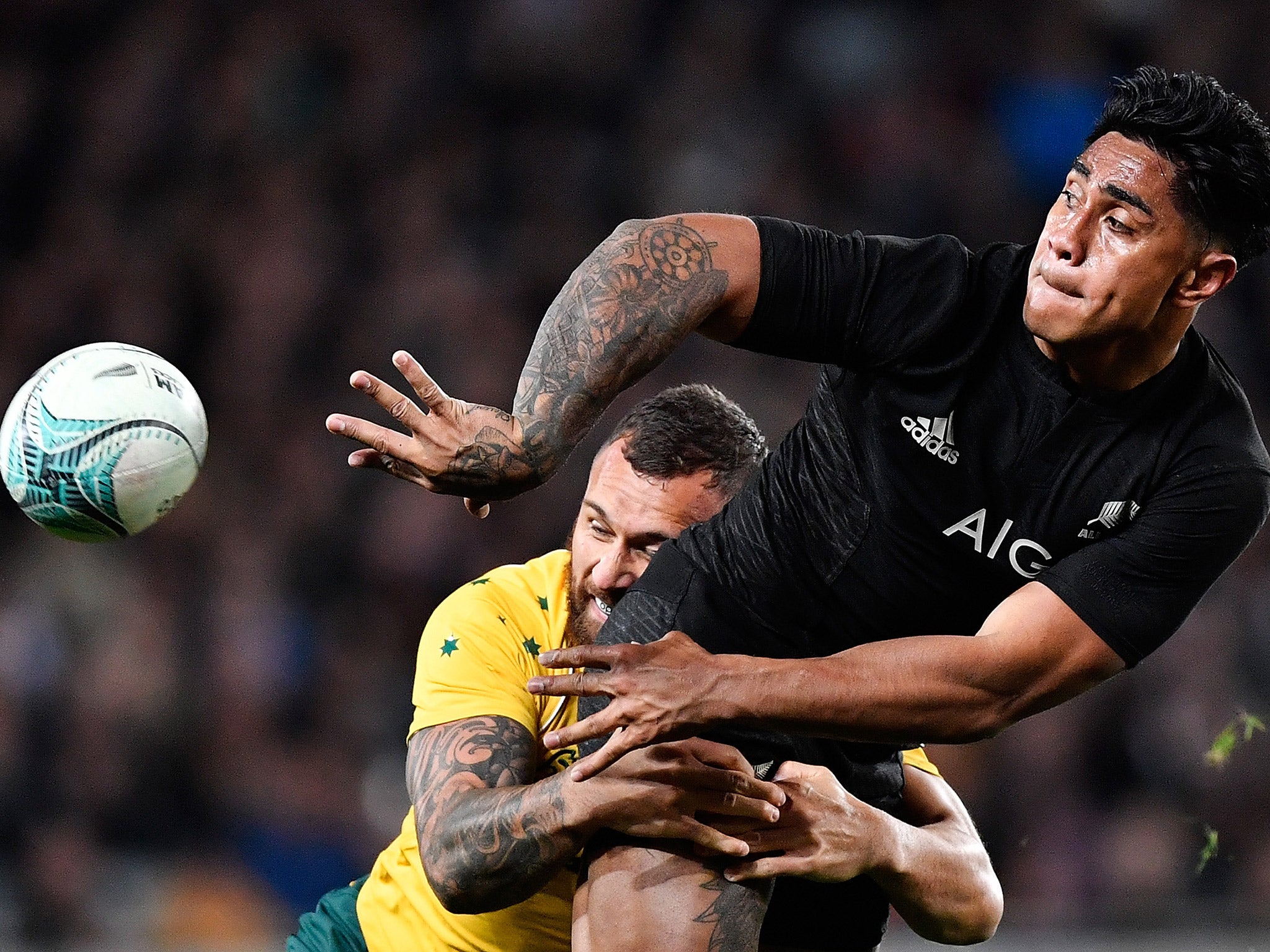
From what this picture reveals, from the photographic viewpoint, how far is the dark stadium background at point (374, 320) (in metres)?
5.75

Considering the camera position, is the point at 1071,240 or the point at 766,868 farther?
the point at 766,868

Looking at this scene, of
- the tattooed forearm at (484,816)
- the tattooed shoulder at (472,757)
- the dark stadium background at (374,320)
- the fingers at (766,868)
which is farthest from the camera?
the dark stadium background at (374,320)

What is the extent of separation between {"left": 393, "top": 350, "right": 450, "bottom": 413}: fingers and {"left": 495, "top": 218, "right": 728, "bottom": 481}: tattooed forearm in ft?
0.46

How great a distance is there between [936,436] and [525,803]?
3.39ft

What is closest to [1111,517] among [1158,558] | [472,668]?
[1158,558]

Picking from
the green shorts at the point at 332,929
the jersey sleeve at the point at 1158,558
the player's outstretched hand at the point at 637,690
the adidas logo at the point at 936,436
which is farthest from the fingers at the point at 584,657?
the green shorts at the point at 332,929

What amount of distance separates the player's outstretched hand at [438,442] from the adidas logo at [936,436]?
0.72 meters

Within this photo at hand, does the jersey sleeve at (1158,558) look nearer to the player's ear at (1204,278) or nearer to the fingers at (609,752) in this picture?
the player's ear at (1204,278)

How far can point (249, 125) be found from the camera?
23.7 ft

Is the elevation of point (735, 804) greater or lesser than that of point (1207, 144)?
lesser

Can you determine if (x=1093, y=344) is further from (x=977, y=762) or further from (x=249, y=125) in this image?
(x=249, y=125)

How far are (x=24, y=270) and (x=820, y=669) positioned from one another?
212 inches

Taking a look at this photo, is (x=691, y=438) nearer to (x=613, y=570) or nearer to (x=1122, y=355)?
(x=613, y=570)

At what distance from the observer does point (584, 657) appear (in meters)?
2.41
